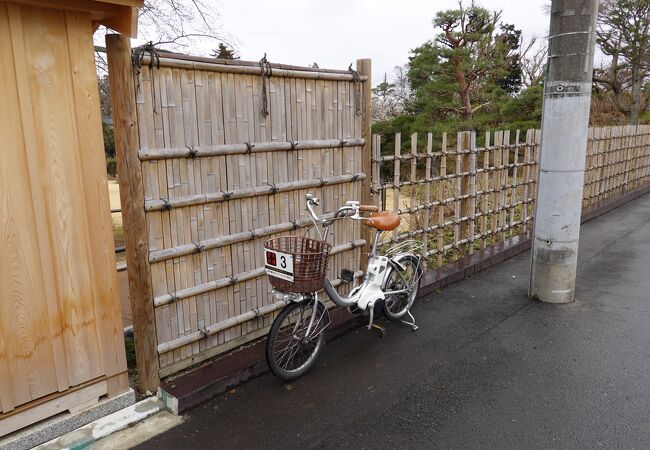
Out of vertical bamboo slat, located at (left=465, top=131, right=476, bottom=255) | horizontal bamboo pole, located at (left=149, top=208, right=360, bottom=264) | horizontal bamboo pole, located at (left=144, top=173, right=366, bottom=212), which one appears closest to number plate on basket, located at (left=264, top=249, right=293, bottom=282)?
Answer: horizontal bamboo pole, located at (left=149, top=208, right=360, bottom=264)

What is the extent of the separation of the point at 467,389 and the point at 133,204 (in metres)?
2.51

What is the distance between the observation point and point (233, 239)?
3529 mm

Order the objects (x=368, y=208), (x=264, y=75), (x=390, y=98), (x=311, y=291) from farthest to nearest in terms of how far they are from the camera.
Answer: (x=390, y=98), (x=368, y=208), (x=264, y=75), (x=311, y=291)

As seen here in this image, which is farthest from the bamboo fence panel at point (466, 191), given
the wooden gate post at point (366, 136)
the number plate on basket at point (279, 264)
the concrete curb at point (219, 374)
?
the number plate on basket at point (279, 264)

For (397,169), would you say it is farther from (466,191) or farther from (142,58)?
(142,58)

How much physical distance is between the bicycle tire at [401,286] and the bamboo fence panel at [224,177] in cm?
81

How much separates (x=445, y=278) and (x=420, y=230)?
604mm

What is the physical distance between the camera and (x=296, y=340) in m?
3.42

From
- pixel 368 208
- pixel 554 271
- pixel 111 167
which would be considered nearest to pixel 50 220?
pixel 368 208

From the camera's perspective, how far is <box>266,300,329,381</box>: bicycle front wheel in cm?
322

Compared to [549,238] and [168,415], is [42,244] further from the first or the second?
[549,238]

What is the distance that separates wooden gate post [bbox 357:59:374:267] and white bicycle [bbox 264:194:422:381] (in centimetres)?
55

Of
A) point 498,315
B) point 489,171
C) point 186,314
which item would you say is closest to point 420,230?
point 498,315

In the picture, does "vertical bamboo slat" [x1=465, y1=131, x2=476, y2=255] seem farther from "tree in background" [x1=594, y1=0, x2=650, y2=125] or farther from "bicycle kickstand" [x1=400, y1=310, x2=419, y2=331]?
"tree in background" [x1=594, y1=0, x2=650, y2=125]
